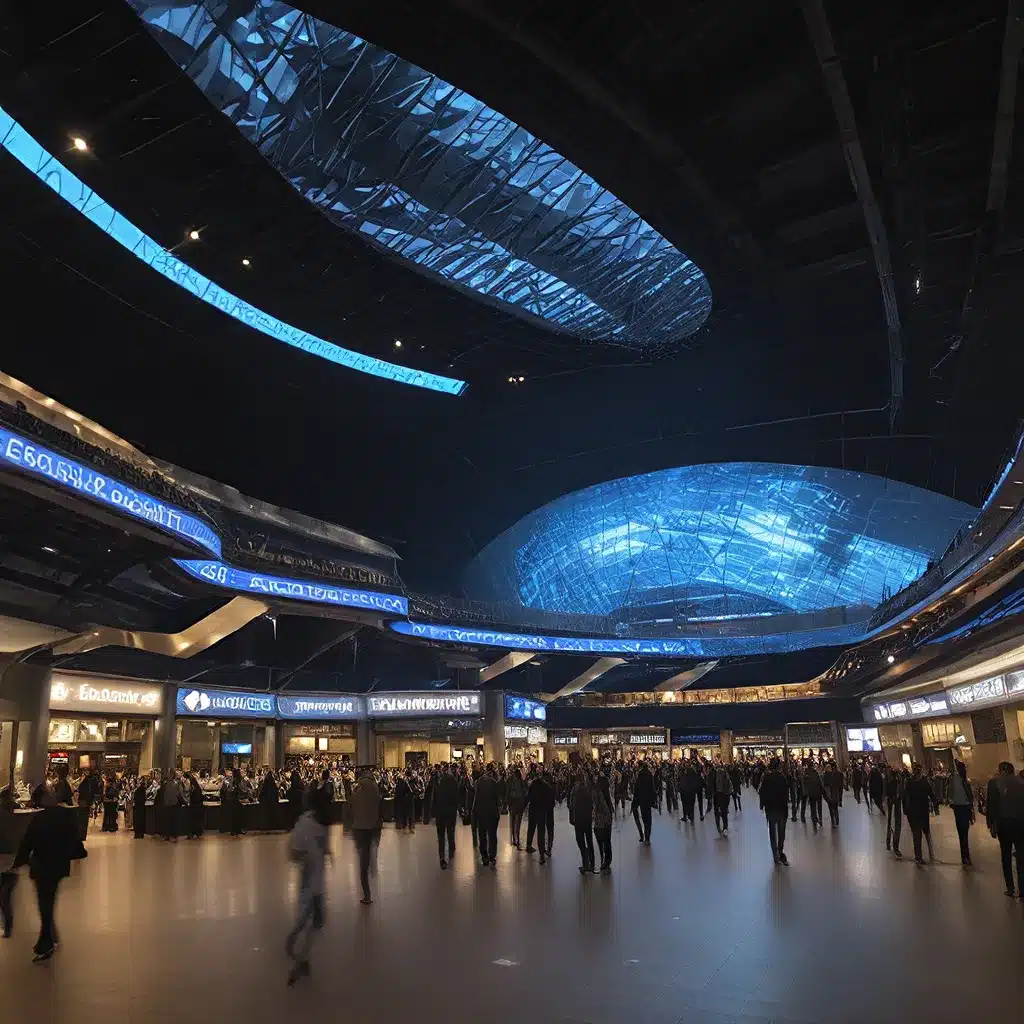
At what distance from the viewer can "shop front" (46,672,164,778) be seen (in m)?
25.2

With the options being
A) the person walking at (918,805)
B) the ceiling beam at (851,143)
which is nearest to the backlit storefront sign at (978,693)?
the ceiling beam at (851,143)

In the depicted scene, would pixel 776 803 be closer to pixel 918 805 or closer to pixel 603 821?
pixel 918 805

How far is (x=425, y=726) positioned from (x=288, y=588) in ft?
61.0

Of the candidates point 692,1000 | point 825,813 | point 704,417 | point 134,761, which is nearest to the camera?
point 692,1000

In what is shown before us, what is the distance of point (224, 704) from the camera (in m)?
32.2

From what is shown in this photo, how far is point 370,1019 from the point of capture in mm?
5598

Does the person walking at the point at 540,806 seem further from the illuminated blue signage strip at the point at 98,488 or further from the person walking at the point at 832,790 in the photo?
the person walking at the point at 832,790

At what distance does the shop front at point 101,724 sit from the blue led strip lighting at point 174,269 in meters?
12.8

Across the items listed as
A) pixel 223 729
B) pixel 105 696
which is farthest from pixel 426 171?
pixel 223 729

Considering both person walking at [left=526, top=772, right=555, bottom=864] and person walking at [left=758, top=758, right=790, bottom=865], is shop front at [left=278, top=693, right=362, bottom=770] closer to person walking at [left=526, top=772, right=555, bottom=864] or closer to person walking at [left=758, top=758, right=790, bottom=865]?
person walking at [left=526, top=772, right=555, bottom=864]

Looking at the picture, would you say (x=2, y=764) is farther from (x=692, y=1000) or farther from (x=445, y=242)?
(x=692, y=1000)

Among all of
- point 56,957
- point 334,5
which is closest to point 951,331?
point 334,5

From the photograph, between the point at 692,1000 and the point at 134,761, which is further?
the point at 134,761

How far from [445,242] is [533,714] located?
92.0 feet
